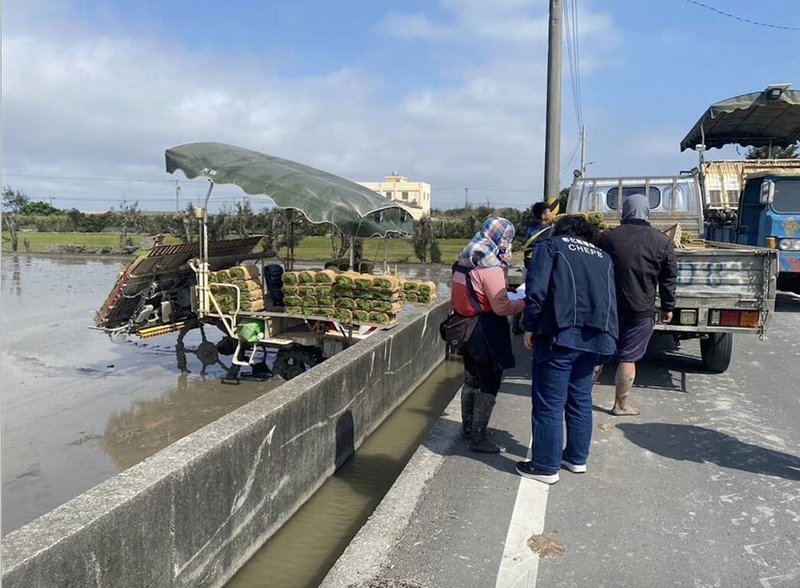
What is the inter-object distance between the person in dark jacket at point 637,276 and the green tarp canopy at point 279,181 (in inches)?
165

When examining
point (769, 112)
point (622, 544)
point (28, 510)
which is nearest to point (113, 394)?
point (28, 510)

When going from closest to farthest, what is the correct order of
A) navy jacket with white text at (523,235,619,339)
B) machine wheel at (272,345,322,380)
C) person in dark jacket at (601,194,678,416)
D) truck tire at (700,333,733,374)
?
1. navy jacket with white text at (523,235,619,339)
2. person in dark jacket at (601,194,678,416)
3. truck tire at (700,333,733,374)
4. machine wheel at (272,345,322,380)

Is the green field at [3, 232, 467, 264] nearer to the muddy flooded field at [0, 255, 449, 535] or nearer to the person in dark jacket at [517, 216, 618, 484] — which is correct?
the muddy flooded field at [0, 255, 449, 535]

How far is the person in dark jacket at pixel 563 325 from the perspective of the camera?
4000 millimetres

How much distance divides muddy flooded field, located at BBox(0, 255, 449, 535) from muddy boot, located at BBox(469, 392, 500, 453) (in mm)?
3754

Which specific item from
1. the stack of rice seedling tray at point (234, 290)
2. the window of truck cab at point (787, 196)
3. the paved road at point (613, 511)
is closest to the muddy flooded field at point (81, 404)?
the stack of rice seedling tray at point (234, 290)

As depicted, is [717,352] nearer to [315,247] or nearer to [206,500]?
[206,500]

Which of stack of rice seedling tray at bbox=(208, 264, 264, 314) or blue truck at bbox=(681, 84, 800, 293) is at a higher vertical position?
blue truck at bbox=(681, 84, 800, 293)

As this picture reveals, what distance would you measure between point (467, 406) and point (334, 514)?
53.3 inches

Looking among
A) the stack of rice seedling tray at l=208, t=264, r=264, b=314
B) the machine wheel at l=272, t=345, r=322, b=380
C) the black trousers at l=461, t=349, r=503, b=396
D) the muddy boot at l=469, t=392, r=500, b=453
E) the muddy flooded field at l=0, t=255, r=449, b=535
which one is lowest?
the muddy flooded field at l=0, t=255, r=449, b=535

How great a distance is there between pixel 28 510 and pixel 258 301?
440cm

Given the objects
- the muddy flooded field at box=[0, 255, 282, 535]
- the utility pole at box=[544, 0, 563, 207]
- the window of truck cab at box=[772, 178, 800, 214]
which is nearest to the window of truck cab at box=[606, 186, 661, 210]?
the utility pole at box=[544, 0, 563, 207]

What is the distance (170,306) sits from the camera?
32.2 feet

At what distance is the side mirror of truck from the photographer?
40.0 feet
